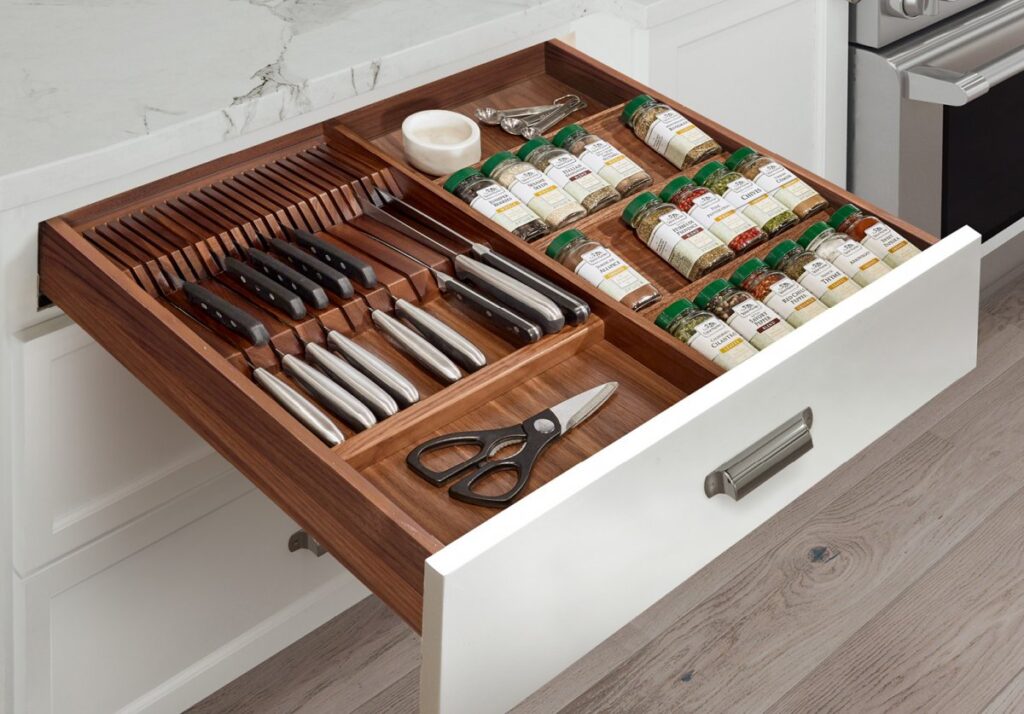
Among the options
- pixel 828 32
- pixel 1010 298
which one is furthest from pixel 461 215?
pixel 1010 298

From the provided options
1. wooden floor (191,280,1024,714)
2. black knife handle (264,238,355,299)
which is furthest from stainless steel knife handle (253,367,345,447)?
wooden floor (191,280,1024,714)

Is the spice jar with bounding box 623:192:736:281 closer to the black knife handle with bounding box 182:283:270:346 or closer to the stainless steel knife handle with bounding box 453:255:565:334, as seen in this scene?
the stainless steel knife handle with bounding box 453:255:565:334

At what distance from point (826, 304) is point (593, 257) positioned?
0.21 metres

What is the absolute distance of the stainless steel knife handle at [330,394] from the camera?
35.9 inches

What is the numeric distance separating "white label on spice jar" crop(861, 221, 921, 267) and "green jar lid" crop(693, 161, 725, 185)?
0.16 meters

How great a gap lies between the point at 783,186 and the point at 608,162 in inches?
6.8

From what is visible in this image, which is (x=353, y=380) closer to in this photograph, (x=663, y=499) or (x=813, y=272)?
(x=663, y=499)

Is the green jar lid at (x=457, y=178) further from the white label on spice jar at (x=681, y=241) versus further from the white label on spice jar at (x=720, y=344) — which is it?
the white label on spice jar at (x=720, y=344)

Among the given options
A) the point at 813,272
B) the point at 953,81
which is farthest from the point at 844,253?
the point at 953,81

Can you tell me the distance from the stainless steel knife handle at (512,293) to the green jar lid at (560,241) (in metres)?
0.06

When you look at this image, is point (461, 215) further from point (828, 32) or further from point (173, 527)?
point (828, 32)

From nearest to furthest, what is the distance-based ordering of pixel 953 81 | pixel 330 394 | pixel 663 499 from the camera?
pixel 663 499 → pixel 330 394 → pixel 953 81

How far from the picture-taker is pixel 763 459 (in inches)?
34.6

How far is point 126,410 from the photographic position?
1.26 m
